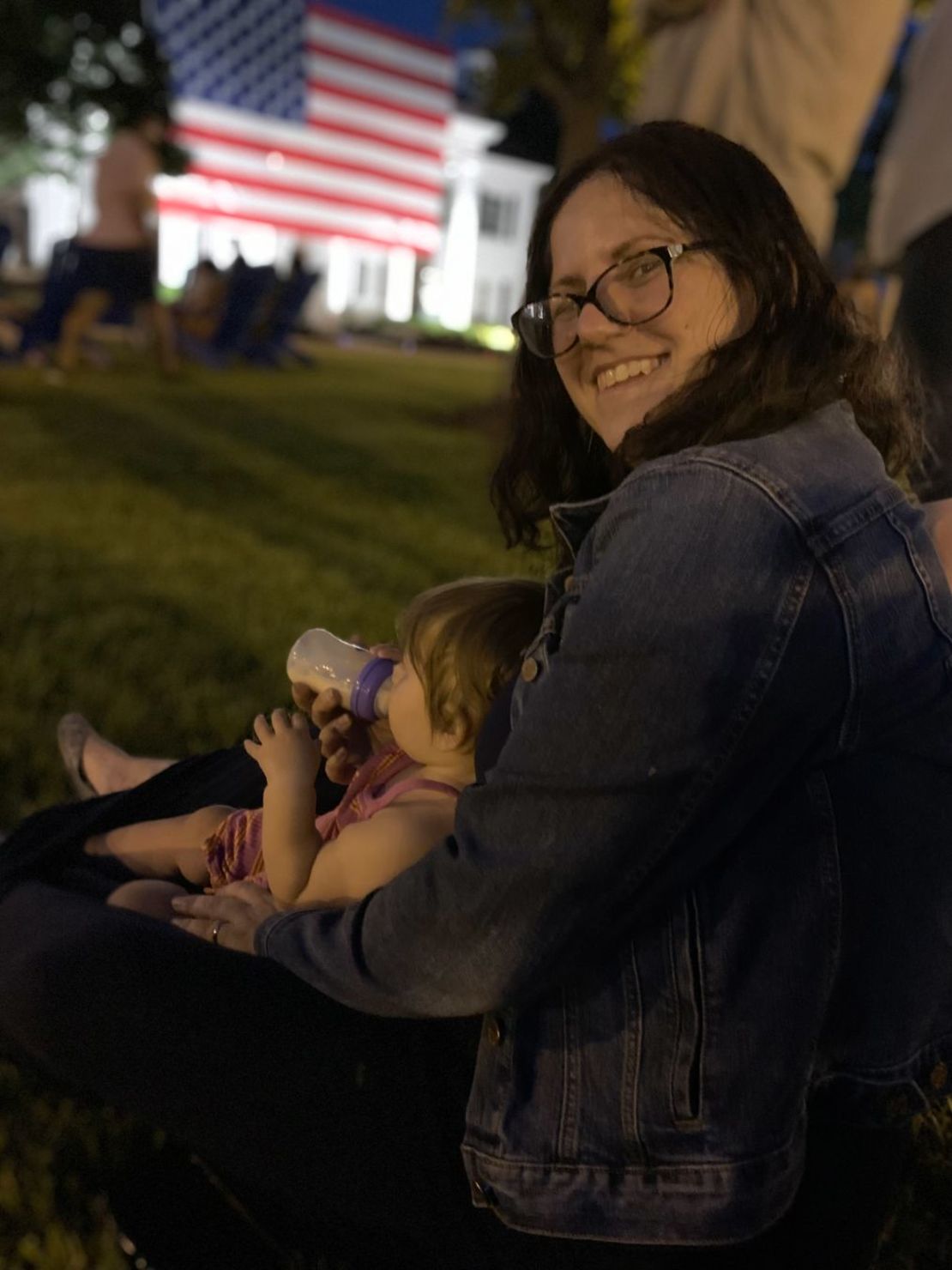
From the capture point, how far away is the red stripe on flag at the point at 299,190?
5394 centimetres

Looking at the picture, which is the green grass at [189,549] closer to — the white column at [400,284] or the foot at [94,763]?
the foot at [94,763]

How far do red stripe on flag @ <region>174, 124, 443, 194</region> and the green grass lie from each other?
4531cm

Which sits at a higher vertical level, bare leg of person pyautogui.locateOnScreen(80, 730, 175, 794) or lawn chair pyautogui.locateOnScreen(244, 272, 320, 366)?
bare leg of person pyautogui.locateOnScreen(80, 730, 175, 794)

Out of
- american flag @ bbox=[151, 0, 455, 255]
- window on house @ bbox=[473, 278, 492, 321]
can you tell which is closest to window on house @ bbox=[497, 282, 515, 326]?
window on house @ bbox=[473, 278, 492, 321]

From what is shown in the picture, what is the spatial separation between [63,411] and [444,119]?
56.4 meters

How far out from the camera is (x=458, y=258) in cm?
7081

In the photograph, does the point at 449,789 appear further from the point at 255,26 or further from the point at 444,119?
the point at 444,119

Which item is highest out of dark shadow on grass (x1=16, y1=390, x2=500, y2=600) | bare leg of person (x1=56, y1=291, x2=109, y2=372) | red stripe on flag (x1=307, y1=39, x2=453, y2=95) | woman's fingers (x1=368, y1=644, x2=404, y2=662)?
woman's fingers (x1=368, y1=644, x2=404, y2=662)

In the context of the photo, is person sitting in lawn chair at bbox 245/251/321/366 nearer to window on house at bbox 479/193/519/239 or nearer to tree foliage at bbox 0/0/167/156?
tree foliage at bbox 0/0/167/156

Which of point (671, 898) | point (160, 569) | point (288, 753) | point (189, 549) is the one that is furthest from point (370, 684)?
point (189, 549)

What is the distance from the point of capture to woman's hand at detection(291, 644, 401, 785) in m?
1.95

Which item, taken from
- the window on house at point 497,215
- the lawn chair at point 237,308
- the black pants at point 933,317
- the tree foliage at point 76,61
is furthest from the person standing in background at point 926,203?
the window on house at point 497,215

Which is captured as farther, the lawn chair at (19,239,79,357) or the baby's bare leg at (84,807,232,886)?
the lawn chair at (19,239,79,357)

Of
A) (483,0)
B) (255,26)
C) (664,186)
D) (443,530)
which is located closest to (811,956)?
(664,186)
